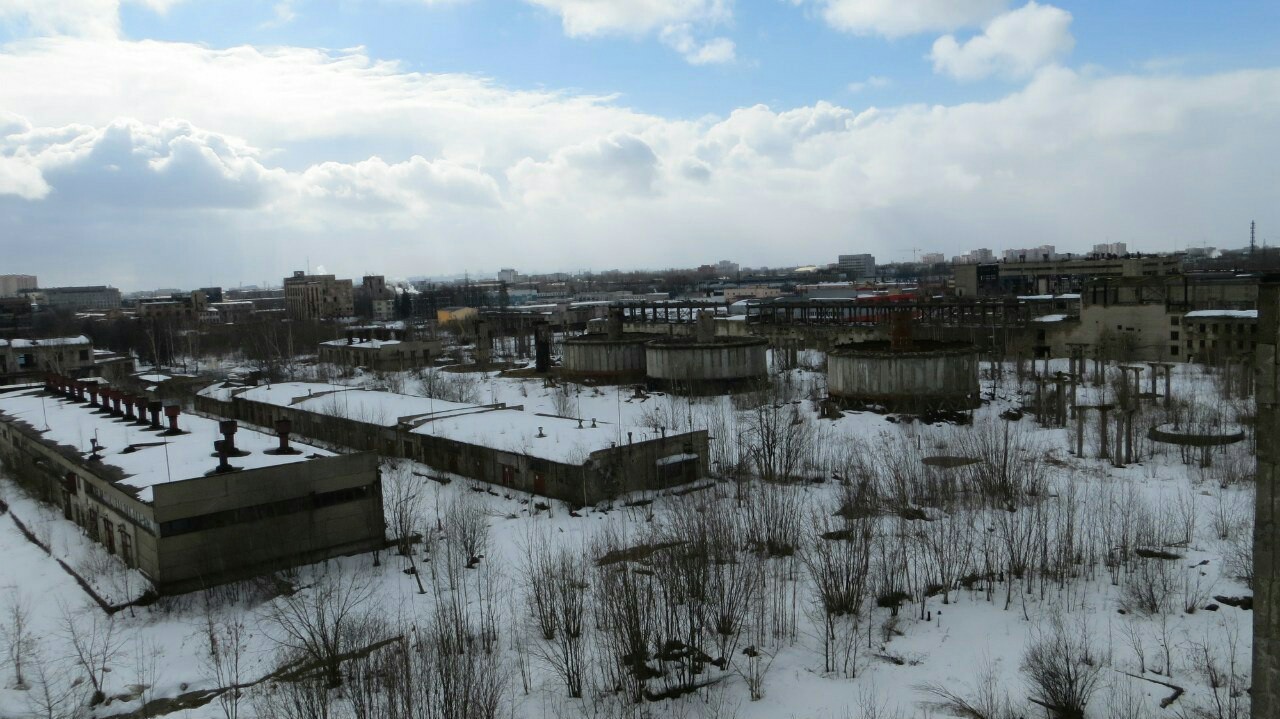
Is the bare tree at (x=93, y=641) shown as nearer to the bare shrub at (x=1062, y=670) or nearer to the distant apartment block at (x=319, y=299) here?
the bare shrub at (x=1062, y=670)

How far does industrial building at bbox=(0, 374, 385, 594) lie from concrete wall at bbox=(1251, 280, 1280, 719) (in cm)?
1756

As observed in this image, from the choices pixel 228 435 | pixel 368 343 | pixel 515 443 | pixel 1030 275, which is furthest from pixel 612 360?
pixel 1030 275

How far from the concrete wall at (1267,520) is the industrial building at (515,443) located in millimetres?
16731

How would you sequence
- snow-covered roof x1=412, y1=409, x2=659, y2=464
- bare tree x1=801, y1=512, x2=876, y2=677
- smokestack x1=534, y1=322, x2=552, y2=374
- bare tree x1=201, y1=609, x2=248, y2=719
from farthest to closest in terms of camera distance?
smokestack x1=534, y1=322, x2=552, y2=374 < snow-covered roof x1=412, y1=409, x2=659, y2=464 < bare tree x1=801, y1=512, x2=876, y2=677 < bare tree x1=201, y1=609, x2=248, y2=719

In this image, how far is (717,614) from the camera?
47.3ft

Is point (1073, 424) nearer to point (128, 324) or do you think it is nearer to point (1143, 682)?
point (1143, 682)

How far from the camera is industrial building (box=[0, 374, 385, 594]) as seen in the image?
18.1 meters

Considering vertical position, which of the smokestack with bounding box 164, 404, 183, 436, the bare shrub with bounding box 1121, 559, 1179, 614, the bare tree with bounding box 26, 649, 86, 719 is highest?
the smokestack with bounding box 164, 404, 183, 436

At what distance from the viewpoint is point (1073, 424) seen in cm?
3206

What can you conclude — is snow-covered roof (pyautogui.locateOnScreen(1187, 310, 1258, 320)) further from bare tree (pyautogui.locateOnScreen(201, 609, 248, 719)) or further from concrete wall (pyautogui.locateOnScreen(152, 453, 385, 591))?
bare tree (pyautogui.locateOnScreen(201, 609, 248, 719))

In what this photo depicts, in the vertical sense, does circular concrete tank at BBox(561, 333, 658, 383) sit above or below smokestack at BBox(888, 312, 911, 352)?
below

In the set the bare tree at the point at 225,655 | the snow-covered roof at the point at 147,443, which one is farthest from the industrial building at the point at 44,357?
the bare tree at the point at 225,655

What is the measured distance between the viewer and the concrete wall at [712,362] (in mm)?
44188

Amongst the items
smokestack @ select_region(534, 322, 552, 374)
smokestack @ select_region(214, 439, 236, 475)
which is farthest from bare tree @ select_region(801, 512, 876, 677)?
smokestack @ select_region(534, 322, 552, 374)
